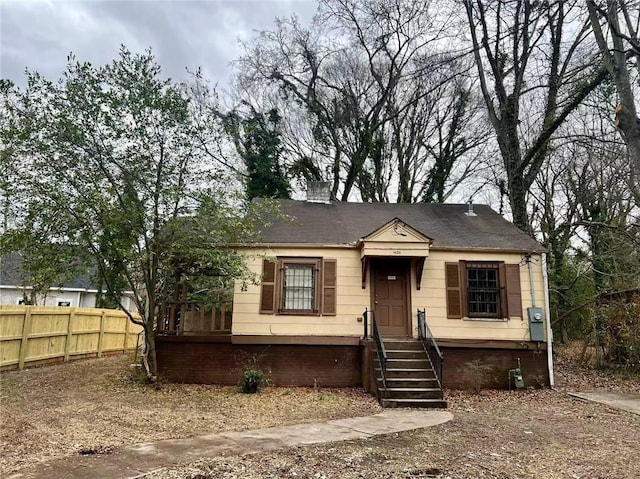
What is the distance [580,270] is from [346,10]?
48.1ft

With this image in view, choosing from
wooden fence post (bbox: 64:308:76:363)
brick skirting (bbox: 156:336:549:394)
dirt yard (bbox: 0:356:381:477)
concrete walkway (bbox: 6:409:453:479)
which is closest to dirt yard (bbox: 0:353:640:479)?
dirt yard (bbox: 0:356:381:477)

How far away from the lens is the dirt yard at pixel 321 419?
464 centimetres

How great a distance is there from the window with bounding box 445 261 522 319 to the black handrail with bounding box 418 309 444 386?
72cm

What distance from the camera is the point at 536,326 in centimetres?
1043

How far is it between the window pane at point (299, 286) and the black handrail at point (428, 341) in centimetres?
260

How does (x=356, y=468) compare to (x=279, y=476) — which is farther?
(x=356, y=468)

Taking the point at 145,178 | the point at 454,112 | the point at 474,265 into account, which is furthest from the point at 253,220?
the point at 454,112

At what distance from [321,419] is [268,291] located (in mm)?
4007

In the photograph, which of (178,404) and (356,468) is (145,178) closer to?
(178,404)

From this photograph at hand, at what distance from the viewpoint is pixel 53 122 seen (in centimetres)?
834

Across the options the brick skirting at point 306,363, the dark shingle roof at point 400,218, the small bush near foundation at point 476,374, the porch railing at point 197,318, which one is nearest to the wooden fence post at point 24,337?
the porch railing at point 197,318

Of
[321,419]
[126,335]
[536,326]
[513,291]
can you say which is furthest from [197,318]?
[536,326]

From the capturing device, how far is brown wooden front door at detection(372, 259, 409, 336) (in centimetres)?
1066

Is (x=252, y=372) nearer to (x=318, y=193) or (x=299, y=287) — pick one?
(x=299, y=287)
